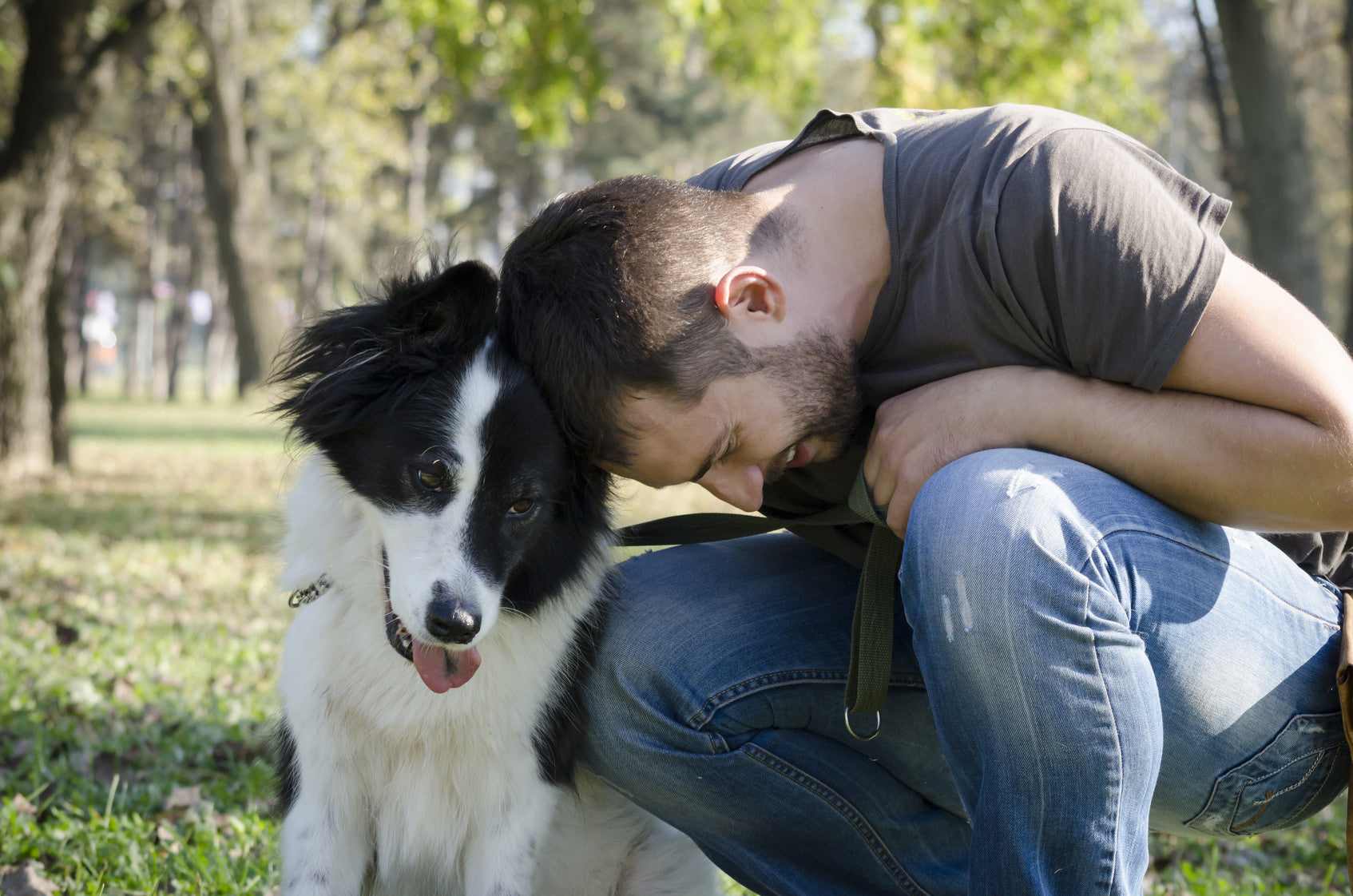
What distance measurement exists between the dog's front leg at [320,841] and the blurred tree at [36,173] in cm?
687

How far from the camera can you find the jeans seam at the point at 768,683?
229cm

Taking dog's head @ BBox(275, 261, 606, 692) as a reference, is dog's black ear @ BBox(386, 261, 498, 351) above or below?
above

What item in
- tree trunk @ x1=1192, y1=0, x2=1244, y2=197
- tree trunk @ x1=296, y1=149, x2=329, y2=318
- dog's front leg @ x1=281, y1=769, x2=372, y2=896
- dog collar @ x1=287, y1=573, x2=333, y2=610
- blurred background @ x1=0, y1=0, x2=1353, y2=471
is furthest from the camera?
tree trunk @ x1=296, y1=149, x2=329, y2=318

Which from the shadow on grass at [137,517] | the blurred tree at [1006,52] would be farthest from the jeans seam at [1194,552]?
the blurred tree at [1006,52]

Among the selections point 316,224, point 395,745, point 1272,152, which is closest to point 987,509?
point 395,745

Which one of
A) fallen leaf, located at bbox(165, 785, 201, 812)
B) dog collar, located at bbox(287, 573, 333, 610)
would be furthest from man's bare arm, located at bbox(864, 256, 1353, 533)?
fallen leaf, located at bbox(165, 785, 201, 812)

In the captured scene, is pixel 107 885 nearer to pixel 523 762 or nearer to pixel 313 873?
pixel 313 873

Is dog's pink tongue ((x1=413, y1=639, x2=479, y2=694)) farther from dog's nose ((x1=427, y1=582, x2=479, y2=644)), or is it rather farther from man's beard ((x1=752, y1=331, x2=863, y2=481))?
man's beard ((x1=752, y1=331, x2=863, y2=481))

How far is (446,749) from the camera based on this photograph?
92.7 inches

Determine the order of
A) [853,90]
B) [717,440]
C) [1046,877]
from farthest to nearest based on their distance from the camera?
[853,90]
[717,440]
[1046,877]

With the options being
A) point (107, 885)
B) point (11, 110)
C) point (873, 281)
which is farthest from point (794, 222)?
point (11, 110)

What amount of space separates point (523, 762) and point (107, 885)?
0.99 meters

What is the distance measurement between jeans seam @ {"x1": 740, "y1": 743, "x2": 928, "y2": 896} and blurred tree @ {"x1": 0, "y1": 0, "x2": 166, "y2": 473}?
7.44 meters

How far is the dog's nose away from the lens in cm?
203
